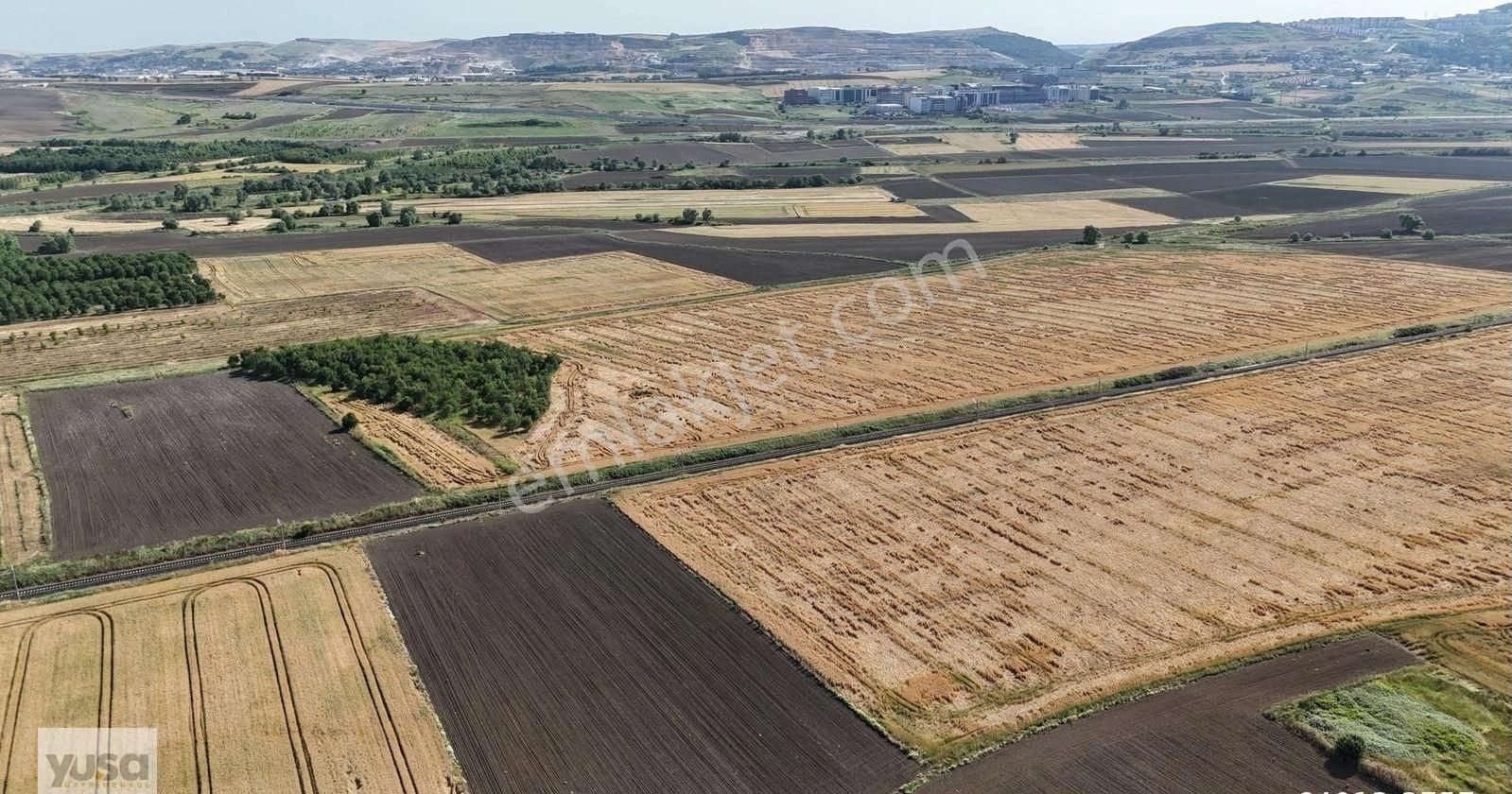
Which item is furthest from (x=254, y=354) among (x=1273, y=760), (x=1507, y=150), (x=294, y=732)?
(x=1507, y=150)

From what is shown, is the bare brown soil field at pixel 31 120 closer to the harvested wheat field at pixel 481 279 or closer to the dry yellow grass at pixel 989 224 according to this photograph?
the harvested wheat field at pixel 481 279

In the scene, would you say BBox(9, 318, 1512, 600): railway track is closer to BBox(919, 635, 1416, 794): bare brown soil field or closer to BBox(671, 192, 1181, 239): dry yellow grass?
BBox(919, 635, 1416, 794): bare brown soil field

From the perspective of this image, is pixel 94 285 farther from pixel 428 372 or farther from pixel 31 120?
pixel 31 120

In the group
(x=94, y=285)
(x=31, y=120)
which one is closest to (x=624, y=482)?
(x=94, y=285)

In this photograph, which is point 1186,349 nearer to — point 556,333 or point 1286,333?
point 1286,333

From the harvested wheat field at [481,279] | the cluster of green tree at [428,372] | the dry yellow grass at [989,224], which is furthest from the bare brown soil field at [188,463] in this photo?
the dry yellow grass at [989,224]
